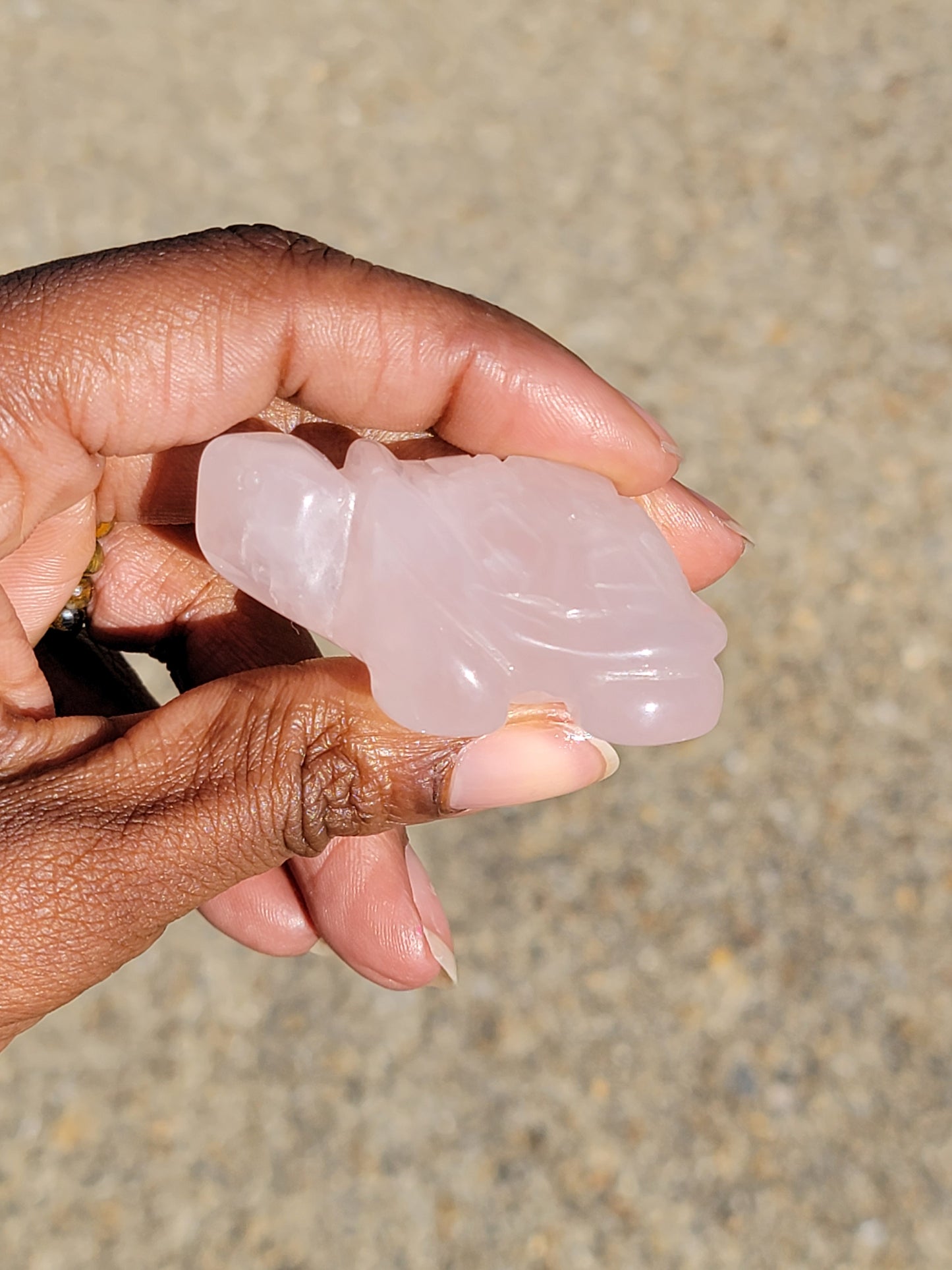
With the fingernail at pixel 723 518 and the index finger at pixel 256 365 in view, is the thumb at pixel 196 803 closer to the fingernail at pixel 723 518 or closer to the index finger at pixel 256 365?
the index finger at pixel 256 365

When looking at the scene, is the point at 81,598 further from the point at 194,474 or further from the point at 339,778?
the point at 339,778

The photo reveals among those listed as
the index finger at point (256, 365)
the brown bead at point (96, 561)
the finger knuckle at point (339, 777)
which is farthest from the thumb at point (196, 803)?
the brown bead at point (96, 561)

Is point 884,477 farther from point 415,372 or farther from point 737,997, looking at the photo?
point 415,372

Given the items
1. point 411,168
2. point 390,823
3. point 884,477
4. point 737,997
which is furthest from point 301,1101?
point 411,168

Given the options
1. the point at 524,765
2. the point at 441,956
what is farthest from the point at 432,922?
the point at 524,765

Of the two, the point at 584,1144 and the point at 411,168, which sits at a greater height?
the point at 411,168


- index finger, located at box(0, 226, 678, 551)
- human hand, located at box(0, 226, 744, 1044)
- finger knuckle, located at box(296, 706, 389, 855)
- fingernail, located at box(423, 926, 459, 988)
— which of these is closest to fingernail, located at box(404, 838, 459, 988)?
fingernail, located at box(423, 926, 459, 988)
